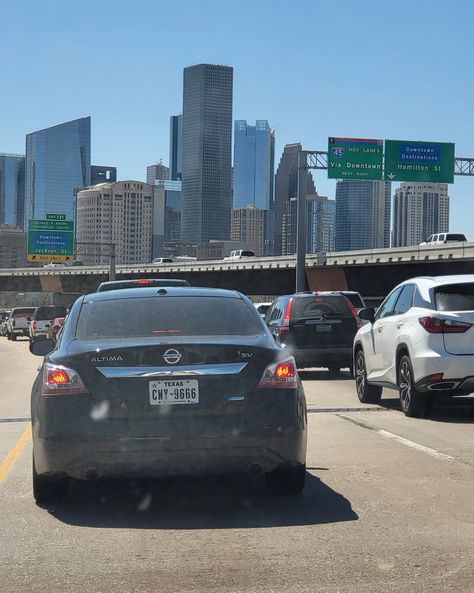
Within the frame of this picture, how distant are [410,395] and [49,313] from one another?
34971 millimetres

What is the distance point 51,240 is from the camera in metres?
85.6

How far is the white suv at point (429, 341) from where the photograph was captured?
11.4m

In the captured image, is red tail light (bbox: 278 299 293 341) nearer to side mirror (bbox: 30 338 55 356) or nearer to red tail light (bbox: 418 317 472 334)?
red tail light (bbox: 418 317 472 334)

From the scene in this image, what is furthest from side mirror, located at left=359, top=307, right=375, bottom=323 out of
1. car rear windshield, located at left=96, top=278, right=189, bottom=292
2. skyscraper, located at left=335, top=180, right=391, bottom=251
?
skyscraper, located at left=335, top=180, right=391, bottom=251

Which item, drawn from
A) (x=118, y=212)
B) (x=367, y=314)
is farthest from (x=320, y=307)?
(x=118, y=212)

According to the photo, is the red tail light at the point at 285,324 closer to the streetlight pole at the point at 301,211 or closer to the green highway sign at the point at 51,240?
the streetlight pole at the point at 301,211

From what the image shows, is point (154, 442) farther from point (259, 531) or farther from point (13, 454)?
point (13, 454)

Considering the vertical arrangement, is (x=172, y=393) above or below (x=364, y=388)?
above

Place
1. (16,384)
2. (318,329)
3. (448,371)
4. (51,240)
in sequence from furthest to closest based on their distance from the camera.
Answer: (51,240) → (16,384) → (318,329) → (448,371)

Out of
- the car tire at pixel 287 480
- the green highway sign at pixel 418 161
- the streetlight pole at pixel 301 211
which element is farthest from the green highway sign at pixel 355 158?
the car tire at pixel 287 480

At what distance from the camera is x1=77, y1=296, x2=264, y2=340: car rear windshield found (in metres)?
6.93

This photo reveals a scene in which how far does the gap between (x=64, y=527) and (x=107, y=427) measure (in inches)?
28.4

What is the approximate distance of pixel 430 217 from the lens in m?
145

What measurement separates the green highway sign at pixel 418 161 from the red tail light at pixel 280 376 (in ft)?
118
